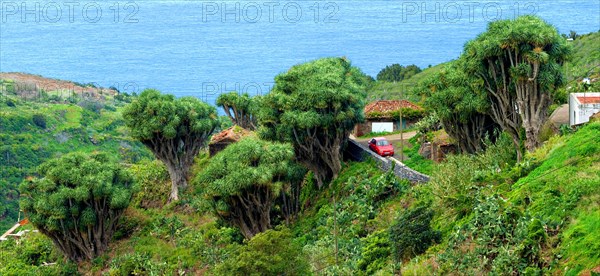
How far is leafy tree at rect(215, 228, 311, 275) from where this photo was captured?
102ft

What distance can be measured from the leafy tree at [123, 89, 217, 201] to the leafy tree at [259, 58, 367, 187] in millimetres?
4780

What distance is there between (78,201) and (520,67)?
2149cm

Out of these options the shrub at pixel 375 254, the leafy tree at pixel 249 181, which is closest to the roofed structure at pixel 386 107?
the leafy tree at pixel 249 181

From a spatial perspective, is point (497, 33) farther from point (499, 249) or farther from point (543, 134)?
point (499, 249)

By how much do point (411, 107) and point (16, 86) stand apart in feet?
269

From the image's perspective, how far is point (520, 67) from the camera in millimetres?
39688

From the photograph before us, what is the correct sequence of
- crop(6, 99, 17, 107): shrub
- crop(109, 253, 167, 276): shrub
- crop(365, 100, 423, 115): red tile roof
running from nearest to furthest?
1. crop(109, 253, 167, 276): shrub
2. crop(365, 100, 423, 115): red tile roof
3. crop(6, 99, 17, 107): shrub

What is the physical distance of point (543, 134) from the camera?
134 feet

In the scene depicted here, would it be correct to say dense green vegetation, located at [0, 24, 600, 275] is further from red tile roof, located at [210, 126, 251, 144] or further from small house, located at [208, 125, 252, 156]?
red tile roof, located at [210, 126, 251, 144]

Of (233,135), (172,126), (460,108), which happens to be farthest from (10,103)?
(460,108)

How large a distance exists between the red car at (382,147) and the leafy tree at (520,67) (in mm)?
8187

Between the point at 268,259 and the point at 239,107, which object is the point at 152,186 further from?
the point at 268,259

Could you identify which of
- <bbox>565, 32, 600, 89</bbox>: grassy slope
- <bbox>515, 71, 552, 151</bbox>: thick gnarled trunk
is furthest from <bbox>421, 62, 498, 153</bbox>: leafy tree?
<bbox>565, 32, 600, 89</bbox>: grassy slope

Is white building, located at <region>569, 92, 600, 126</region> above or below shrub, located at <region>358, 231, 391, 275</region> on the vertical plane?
above
